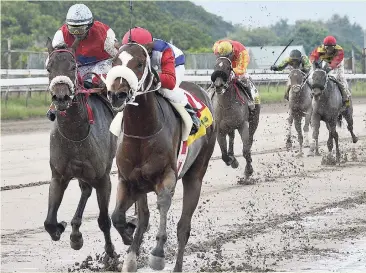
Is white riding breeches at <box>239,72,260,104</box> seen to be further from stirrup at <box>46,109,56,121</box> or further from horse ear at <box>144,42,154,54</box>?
horse ear at <box>144,42,154,54</box>

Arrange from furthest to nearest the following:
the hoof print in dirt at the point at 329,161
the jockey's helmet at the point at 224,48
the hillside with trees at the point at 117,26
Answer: the hillside with trees at the point at 117,26 < the hoof print in dirt at the point at 329,161 < the jockey's helmet at the point at 224,48

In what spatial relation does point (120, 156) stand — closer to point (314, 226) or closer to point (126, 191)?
point (126, 191)

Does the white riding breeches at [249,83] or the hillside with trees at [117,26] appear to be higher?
the white riding breeches at [249,83]

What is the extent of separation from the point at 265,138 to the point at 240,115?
650cm

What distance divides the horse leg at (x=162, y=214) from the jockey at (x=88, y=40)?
1.87m

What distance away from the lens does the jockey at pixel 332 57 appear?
17.3m

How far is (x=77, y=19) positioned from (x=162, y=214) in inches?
90.7

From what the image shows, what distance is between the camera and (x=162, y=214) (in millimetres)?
7195

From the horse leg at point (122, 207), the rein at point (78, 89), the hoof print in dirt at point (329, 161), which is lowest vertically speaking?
the hoof print in dirt at point (329, 161)

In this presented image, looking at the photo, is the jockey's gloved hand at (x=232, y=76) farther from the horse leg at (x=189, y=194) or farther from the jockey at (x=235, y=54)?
the horse leg at (x=189, y=194)

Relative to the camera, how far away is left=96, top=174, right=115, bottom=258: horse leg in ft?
27.4

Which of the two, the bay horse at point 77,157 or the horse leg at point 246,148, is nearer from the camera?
the bay horse at point 77,157

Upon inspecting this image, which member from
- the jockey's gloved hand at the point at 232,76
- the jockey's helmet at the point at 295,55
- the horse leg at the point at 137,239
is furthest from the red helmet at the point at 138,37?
the jockey's helmet at the point at 295,55

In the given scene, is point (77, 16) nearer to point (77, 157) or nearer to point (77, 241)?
point (77, 157)
